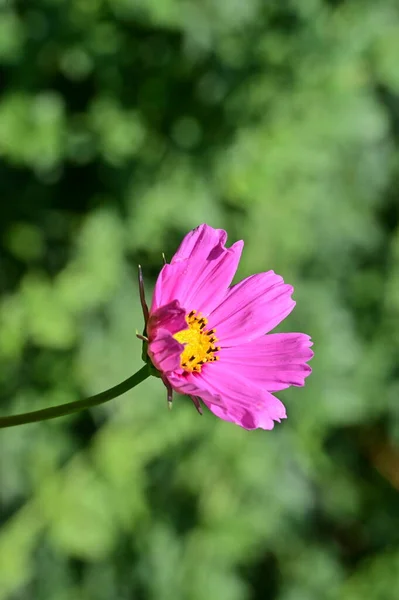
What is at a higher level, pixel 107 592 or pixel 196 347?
pixel 196 347

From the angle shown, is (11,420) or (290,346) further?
(290,346)

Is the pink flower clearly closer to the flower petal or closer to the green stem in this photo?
the flower petal

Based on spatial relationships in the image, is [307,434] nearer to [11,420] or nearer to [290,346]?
[290,346]

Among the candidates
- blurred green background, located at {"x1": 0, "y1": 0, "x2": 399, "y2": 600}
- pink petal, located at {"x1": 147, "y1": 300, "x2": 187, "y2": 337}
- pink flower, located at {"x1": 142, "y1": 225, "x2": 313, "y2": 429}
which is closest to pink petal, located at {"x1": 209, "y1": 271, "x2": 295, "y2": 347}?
pink flower, located at {"x1": 142, "y1": 225, "x2": 313, "y2": 429}

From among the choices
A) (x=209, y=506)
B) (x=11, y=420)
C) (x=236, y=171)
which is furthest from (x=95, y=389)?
(x=11, y=420)

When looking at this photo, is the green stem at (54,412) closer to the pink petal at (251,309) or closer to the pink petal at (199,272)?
the pink petal at (199,272)

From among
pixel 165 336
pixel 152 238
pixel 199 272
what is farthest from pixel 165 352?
pixel 152 238

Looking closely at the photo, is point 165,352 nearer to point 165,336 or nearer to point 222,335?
point 165,336

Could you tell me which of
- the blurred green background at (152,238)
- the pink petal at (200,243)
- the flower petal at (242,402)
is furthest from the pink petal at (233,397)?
the blurred green background at (152,238)

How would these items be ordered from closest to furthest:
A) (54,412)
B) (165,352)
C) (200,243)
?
(54,412) → (165,352) → (200,243)
